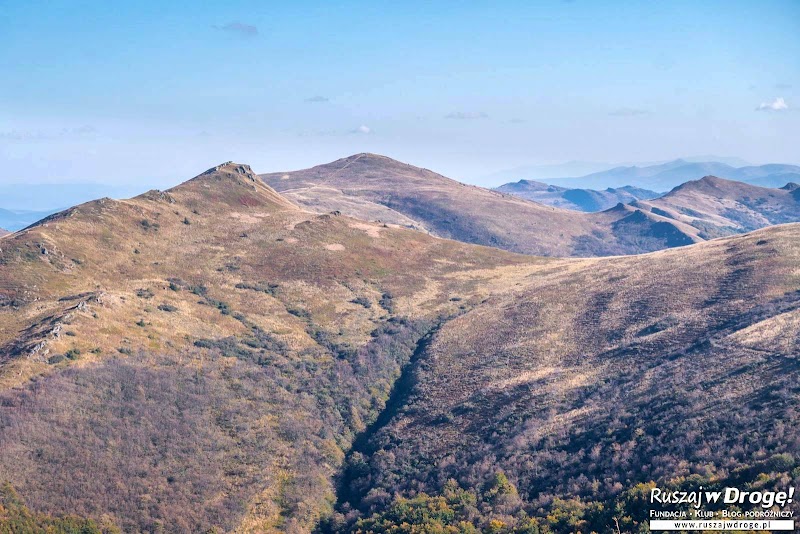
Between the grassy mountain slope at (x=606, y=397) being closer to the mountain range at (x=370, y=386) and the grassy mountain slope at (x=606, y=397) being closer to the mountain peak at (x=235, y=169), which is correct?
the mountain range at (x=370, y=386)

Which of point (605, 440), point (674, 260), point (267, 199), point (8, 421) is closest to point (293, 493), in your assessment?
point (8, 421)

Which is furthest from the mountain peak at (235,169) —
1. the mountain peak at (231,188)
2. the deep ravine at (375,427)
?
the deep ravine at (375,427)

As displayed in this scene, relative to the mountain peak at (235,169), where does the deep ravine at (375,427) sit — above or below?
below

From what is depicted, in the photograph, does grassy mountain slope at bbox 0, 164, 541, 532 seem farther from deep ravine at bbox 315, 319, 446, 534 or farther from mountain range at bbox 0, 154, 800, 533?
deep ravine at bbox 315, 319, 446, 534

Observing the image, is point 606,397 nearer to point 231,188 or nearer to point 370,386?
point 370,386

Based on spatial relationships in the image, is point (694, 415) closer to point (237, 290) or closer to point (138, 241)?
point (237, 290)

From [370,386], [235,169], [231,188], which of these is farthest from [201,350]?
[235,169]
